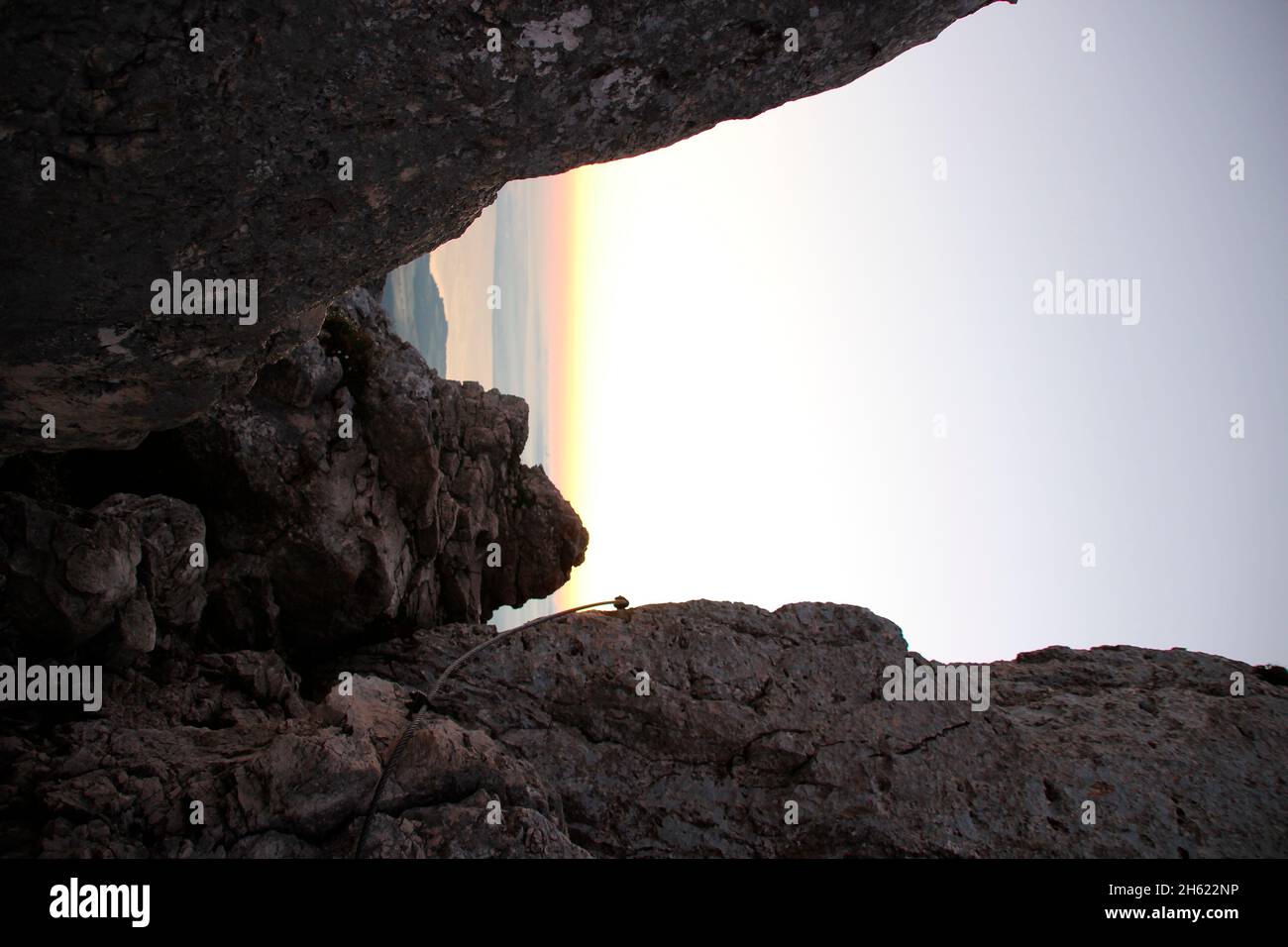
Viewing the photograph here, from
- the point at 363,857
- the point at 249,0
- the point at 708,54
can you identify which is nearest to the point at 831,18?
the point at 708,54

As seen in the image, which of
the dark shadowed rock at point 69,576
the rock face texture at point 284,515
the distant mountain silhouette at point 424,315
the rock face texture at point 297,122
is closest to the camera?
the rock face texture at point 297,122

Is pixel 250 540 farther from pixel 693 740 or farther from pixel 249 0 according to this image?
pixel 249 0

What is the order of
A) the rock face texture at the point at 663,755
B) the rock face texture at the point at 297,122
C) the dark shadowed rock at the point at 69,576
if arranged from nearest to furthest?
the rock face texture at the point at 297,122
the rock face texture at the point at 663,755
the dark shadowed rock at the point at 69,576

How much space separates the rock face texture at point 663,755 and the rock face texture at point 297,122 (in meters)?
5.83

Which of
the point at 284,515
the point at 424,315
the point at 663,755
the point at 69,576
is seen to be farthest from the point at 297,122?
the point at 424,315

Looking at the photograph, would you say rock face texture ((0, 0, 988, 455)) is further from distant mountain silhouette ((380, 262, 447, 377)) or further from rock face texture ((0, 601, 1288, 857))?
distant mountain silhouette ((380, 262, 447, 377))

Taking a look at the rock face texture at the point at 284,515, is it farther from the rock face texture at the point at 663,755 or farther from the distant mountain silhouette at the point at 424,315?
the distant mountain silhouette at the point at 424,315

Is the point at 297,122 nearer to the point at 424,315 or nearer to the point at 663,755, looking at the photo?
the point at 663,755

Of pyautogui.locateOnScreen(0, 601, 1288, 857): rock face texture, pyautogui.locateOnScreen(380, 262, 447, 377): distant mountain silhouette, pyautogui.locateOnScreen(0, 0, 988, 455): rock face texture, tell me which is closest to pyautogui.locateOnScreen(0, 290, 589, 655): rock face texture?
pyautogui.locateOnScreen(0, 601, 1288, 857): rock face texture

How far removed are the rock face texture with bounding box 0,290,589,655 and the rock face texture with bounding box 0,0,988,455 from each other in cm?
363

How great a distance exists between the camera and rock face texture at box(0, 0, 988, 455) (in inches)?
296

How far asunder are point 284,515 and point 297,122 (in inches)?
415

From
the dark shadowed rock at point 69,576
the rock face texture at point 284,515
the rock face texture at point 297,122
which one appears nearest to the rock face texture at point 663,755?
the dark shadowed rock at point 69,576

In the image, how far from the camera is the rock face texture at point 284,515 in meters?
12.3
